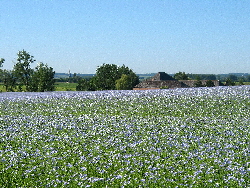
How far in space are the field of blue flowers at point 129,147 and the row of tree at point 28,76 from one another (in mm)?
63973

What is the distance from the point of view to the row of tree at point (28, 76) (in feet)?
277

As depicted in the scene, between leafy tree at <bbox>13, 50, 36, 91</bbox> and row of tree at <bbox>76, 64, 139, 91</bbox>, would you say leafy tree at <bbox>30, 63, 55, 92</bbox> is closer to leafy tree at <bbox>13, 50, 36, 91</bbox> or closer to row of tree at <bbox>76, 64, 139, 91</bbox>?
leafy tree at <bbox>13, 50, 36, 91</bbox>

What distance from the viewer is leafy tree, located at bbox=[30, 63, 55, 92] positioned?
3290 inches

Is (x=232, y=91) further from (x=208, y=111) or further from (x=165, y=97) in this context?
(x=208, y=111)

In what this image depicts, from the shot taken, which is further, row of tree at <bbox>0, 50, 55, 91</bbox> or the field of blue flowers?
row of tree at <bbox>0, 50, 55, 91</bbox>

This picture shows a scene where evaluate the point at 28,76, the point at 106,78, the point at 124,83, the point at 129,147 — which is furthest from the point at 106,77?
the point at 129,147

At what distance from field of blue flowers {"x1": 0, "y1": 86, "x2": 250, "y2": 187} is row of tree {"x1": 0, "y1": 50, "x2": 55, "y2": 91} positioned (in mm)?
63973

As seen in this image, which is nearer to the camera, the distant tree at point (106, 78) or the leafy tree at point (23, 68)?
the leafy tree at point (23, 68)

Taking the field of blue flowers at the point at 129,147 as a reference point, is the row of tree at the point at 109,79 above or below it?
above

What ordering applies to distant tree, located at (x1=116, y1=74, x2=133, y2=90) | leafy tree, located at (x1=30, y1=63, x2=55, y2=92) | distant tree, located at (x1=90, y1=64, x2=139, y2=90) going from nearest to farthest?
1. leafy tree, located at (x1=30, y1=63, x2=55, y2=92)
2. distant tree, located at (x1=116, y1=74, x2=133, y2=90)
3. distant tree, located at (x1=90, y1=64, x2=139, y2=90)

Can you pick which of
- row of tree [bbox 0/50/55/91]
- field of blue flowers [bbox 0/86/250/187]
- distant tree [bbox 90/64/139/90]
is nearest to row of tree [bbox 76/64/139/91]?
distant tree [bbox 90/64/139/90]

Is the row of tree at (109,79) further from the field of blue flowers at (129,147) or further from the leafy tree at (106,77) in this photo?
the field of blue flowers at (129,147)

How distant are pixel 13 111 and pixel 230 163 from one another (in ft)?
50.8

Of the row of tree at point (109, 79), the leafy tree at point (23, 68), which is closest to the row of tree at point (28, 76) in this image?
the leafy tree at point (23, 68)
